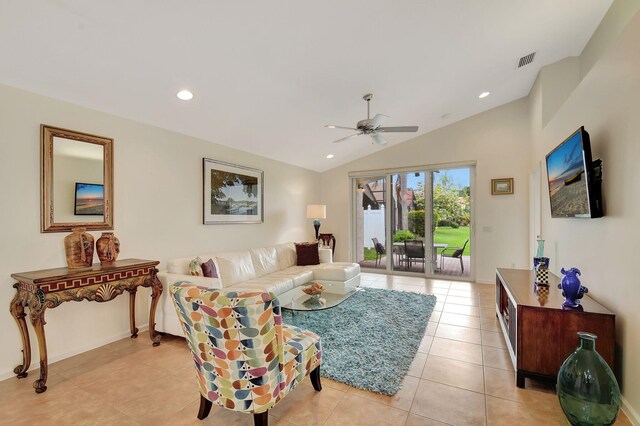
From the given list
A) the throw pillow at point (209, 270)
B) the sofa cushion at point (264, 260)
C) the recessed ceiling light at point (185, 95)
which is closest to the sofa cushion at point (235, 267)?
the sofa cushion at point (264, 260)

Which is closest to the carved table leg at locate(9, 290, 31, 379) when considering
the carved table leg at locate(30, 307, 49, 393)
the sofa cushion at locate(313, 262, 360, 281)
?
the carved table leg at locate(30, 307, 49, 393)

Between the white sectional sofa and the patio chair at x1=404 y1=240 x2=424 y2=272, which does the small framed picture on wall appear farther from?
the white sectional sofa

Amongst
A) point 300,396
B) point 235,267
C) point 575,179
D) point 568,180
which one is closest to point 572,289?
point 575,179

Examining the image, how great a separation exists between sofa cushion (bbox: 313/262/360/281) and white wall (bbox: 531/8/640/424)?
2.80 metres

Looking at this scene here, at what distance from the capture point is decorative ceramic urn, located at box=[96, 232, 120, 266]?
282cm

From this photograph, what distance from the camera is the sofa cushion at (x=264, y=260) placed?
177 inches

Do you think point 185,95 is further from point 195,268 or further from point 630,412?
point 630,412

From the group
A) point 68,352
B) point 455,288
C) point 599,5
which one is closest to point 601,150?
point 599,5

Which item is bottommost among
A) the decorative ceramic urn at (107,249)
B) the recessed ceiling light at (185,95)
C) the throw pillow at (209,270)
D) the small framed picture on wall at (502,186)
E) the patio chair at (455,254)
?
the patio chair at (455,254)

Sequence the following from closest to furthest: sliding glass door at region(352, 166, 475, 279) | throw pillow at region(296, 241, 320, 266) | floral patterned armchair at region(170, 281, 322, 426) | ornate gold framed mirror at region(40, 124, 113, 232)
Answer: floral patterned armchair at region(170, 281, 322, 426) < ornate gold framed mirror at region(40, 124, 113, 232) < throw pillow at region(296, 241, 320, 266) < sliding glass door at region(352, 166, 475, 279)

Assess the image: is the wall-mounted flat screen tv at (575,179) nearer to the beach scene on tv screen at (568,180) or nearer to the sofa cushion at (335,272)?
the beach scene on tv screen at (568,180)

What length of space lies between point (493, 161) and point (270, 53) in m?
4.65

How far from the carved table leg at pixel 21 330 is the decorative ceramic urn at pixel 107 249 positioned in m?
0.61

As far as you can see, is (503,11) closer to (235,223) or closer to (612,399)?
(612,399)
